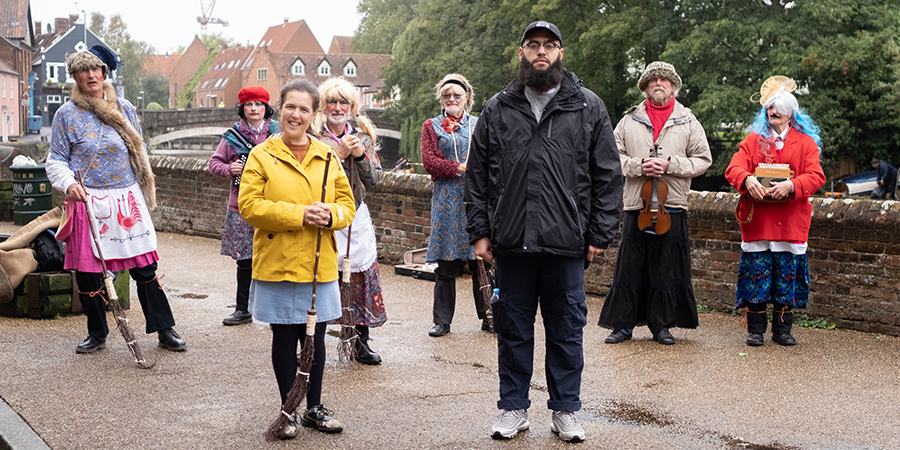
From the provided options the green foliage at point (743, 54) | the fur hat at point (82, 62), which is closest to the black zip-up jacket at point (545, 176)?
the fur hat at point (82, 62)

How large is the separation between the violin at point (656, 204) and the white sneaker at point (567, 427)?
244 centimetres

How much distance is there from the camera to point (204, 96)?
4572 inches

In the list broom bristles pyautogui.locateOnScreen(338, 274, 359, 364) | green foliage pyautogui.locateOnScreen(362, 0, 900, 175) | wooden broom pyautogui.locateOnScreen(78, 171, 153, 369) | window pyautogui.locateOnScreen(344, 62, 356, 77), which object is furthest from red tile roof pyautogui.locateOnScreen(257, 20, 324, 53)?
broom bristles pyautogui.locateOnScreen(338, 274, 359, 364)

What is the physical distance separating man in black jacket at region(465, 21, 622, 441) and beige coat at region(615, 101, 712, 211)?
205 cm

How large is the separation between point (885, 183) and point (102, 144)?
26.7m

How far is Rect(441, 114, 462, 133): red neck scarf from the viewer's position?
701cm

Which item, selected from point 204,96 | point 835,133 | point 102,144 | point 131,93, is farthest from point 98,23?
point 102,144

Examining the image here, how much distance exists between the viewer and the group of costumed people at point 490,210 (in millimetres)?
4574

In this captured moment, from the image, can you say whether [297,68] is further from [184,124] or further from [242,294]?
[242,294]

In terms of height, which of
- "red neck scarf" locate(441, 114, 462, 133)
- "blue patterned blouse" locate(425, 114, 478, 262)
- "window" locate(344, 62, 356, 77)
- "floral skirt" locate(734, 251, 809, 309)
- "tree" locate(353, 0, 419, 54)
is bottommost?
"floral skirt" locate(734, 251, 809, 309)

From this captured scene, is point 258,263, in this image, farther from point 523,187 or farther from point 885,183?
point 885,183

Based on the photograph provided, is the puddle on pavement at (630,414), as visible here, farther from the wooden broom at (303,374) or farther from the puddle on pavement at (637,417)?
the wooden broom at (303,374)

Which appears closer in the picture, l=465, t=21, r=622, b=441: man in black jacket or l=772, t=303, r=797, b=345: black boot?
l=465, t=21, r=622, b=441: man in black jacket

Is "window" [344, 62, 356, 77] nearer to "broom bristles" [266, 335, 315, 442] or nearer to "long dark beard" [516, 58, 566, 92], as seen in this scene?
"long dark beard" [516, 58, 566, 92]
